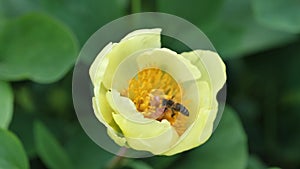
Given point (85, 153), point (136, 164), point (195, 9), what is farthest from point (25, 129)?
point (195, 9)

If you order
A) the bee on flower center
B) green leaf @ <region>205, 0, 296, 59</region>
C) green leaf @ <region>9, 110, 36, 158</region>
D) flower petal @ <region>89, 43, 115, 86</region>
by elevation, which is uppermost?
flower petal @ <region>89, 43, 115, 86</region>

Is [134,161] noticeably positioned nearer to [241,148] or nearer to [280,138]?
[241,148]

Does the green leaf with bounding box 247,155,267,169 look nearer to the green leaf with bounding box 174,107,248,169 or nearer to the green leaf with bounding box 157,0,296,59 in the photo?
the green leaf with bounding box 174,107,248,169

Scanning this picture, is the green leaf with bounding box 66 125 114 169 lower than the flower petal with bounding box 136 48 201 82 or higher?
lower

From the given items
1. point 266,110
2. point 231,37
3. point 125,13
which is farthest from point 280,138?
point 125,13

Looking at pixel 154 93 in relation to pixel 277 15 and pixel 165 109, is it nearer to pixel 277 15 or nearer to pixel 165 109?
pixel 165 109

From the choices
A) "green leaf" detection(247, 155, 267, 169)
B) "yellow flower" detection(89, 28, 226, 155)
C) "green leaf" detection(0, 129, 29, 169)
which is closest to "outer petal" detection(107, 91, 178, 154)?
"yellow flower" detection(89, 28, 226, 155)
